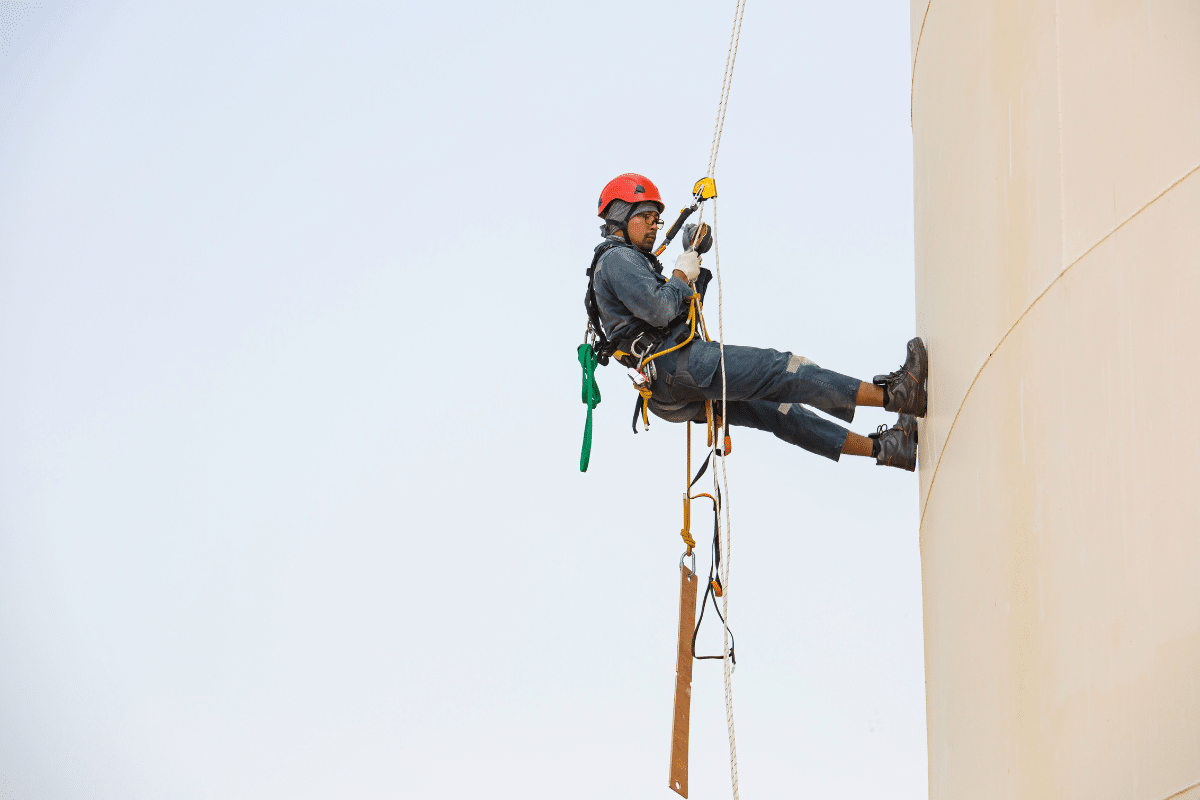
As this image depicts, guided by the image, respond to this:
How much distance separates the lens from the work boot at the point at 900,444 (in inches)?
222

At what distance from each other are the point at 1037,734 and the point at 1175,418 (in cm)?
99

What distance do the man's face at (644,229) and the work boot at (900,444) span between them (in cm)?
172

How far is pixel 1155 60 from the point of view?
3.11 m

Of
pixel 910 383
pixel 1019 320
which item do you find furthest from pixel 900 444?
pixel 1019 320

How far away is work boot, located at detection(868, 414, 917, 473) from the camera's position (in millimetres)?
5637

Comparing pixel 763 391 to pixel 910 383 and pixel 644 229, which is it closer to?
pixel 910 383

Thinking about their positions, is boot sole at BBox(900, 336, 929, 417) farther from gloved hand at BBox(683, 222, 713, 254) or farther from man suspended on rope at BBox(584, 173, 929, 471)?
gloved hand at BBox(683, 222, 713, 254)

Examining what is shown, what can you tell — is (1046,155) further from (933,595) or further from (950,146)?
(933,595)

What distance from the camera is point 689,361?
6020 mm

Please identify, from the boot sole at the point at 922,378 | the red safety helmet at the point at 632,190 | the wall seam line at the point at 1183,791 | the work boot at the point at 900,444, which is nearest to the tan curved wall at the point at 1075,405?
the wall seam line at the point at 1183,791

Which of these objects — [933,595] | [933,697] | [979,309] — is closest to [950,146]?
[979,309]

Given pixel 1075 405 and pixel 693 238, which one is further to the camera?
pixel 693 238

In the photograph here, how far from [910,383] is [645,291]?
148cm

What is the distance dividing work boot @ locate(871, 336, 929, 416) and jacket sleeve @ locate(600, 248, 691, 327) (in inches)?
47.5
